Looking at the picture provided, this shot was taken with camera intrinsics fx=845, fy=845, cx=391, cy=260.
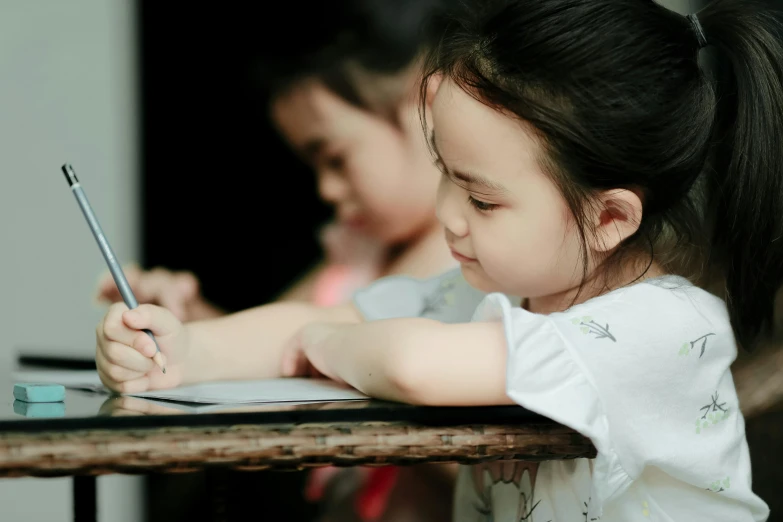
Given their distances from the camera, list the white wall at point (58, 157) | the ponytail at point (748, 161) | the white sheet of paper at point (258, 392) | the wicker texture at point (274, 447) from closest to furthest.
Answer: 1. the wicker texture at point (274, 447)
2. the white sheet of paper at point (258, 392)
3. the ponytail at point (748, 161)
4. the white wall at point (58, 157)

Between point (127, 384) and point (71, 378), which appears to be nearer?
point (127, 384)

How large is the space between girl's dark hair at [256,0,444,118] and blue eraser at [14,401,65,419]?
3.06 ft

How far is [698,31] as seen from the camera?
73 centimetres

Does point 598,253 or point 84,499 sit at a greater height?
point 598,253

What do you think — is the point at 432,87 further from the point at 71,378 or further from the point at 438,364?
the point at 71,378

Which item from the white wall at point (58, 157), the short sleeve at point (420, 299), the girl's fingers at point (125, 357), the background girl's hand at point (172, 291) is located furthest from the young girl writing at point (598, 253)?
the white wall at point (58, 157)

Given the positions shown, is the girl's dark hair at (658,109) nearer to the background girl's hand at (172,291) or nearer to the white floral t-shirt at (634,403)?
the white floral t-shirt at (634,403)

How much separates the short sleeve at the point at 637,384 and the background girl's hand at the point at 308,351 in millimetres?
171

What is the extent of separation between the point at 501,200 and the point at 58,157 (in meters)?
1.13

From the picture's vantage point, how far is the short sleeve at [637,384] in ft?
1.87

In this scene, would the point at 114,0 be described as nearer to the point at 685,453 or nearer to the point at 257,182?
the point at 257,182

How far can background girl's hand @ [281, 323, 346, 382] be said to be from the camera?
0.75m

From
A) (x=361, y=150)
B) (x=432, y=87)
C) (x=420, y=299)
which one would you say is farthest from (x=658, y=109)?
(x=361, y=150)

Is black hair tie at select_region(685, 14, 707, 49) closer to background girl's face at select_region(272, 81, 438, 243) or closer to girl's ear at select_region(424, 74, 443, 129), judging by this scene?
girl's ear at select_region(424, 74, 443, 129)
